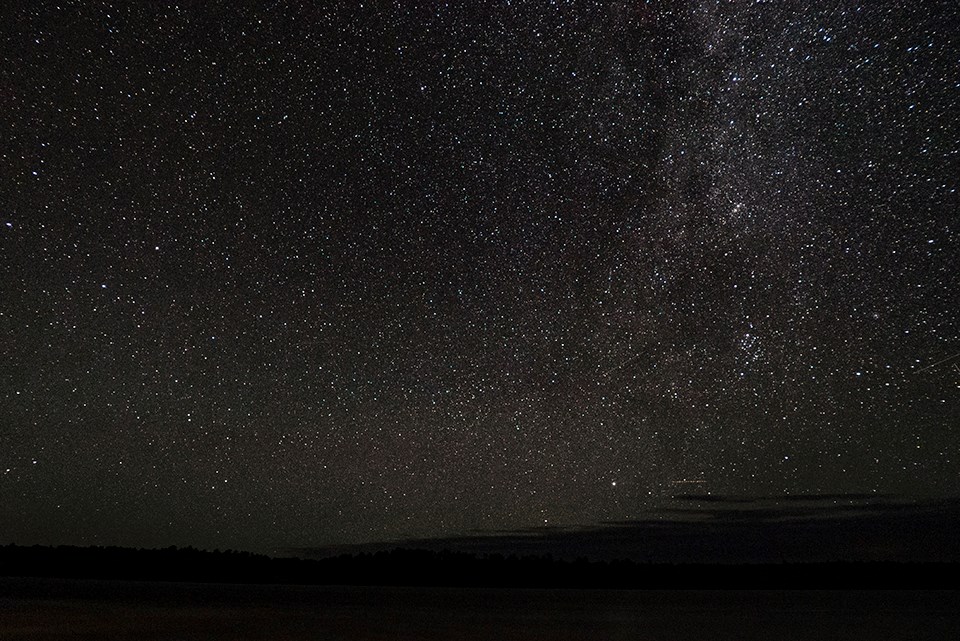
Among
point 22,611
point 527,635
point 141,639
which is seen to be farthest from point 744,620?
point 22,611

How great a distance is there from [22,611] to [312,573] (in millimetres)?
69937

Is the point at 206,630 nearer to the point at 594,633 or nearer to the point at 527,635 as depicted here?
the point at 527,635

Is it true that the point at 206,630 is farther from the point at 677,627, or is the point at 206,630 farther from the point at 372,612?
the point at 677,627

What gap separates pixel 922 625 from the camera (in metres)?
31.3

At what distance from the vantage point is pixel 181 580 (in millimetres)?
103188

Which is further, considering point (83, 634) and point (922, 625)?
point (922, 625)

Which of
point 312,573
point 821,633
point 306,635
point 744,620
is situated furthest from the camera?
point 312,573

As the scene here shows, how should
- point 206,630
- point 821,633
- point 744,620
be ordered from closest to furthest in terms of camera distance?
point 206,630 → point 821,633 → point 744,620

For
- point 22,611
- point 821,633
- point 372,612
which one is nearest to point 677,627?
point 821,633

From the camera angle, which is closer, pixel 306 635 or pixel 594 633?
pixel 306 635

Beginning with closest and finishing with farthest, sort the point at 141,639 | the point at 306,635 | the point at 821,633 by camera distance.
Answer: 1. the point at 141,639
2. the point at 306,635
3. the point at 821,633

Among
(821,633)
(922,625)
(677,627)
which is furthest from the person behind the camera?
(922,625)

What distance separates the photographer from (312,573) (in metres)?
98.6

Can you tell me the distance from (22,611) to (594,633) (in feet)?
66.0
